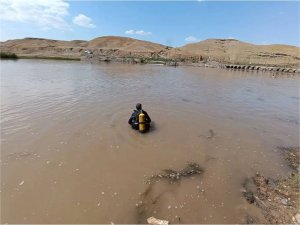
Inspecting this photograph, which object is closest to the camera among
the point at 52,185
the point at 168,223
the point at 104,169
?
the point at 168,223

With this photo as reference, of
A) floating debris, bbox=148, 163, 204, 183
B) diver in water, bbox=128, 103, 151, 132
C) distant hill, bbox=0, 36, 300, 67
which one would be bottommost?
floating debris, bbox=148, 163, 204, 183

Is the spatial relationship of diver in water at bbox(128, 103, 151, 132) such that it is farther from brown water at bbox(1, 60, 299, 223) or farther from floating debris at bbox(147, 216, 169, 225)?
floating debris at bbox(147, 216, 169, 225)

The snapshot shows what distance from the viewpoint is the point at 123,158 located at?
6.52 meters

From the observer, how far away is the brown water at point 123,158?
455cm

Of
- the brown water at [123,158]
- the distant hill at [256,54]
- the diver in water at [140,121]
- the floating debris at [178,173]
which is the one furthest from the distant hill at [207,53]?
the floating debris at [178,173]

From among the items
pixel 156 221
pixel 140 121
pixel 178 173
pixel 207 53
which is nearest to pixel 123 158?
pixel 178 173

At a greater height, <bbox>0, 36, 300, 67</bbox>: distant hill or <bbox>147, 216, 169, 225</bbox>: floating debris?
<bbox>0, 36, 300, 67</bbox>: distant hill

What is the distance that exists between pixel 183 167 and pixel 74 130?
4.62m

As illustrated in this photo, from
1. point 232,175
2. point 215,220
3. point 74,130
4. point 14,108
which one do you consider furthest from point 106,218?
point 14,108

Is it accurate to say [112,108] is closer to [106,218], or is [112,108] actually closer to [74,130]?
[74,130]

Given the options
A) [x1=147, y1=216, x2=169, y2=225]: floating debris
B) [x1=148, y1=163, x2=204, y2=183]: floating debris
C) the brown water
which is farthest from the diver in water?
[x1=147, y1=216, x2=169, y2=225]: floating debris

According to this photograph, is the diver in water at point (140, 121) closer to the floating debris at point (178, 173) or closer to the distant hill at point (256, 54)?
the floating debris at point (178, 173)

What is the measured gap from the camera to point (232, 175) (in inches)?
235

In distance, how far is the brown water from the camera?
4547 millimetres
